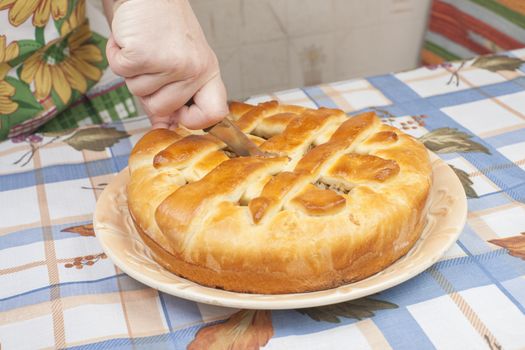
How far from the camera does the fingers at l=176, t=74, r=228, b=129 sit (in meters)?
0.77

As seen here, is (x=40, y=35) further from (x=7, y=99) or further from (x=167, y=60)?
(x=167, y=60)

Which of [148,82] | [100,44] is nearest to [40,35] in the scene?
[100,44]

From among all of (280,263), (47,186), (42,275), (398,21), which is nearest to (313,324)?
(280,263)

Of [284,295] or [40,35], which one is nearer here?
[284,295]

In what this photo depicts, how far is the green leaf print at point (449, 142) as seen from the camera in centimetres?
100

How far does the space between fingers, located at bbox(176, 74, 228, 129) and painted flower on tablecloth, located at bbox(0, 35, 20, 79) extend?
1.51 ft

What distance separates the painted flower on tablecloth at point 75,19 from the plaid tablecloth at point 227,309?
198 millimetres

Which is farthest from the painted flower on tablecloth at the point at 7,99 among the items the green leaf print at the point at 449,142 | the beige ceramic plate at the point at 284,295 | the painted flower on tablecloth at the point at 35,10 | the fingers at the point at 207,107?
the green leaf print at the point at 449,142

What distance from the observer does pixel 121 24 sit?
720 millimetres

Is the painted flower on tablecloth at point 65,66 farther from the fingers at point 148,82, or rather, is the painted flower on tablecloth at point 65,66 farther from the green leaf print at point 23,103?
the fingers at point 148,82

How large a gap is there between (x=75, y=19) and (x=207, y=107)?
550 millimetres

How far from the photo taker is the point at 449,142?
1023 millimetres

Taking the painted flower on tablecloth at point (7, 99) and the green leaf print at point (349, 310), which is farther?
the painted flower on tablecloth at point (7, 99)

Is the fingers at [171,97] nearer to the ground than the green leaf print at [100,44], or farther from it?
farther from it
